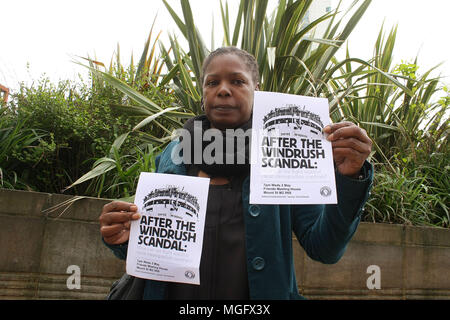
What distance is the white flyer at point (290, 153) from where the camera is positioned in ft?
4.01

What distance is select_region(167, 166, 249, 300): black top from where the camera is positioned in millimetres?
1258

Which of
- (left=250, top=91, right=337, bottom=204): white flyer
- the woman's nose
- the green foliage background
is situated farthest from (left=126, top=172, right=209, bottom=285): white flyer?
the green foliage background

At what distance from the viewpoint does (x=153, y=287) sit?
51.4 inches

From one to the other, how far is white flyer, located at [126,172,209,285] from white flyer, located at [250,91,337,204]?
0.22m

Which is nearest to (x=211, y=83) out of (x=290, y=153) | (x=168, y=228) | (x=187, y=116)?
(x=290, y=153)

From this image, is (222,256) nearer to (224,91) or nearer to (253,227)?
(253,227)

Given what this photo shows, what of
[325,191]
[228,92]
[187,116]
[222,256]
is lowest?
[222,256]

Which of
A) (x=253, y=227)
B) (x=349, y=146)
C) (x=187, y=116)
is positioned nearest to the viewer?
(x=349, y=146)

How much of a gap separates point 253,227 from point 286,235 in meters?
0.15

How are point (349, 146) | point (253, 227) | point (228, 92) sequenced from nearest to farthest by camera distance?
point (349, 146) < point (253, 227) < point (228, 92)

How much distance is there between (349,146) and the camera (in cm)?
118

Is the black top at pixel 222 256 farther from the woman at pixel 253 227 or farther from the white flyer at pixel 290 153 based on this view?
the white flyer at pixel 290 153

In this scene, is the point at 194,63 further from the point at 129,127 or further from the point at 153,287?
the point at 153,287

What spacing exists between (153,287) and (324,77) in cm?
355
